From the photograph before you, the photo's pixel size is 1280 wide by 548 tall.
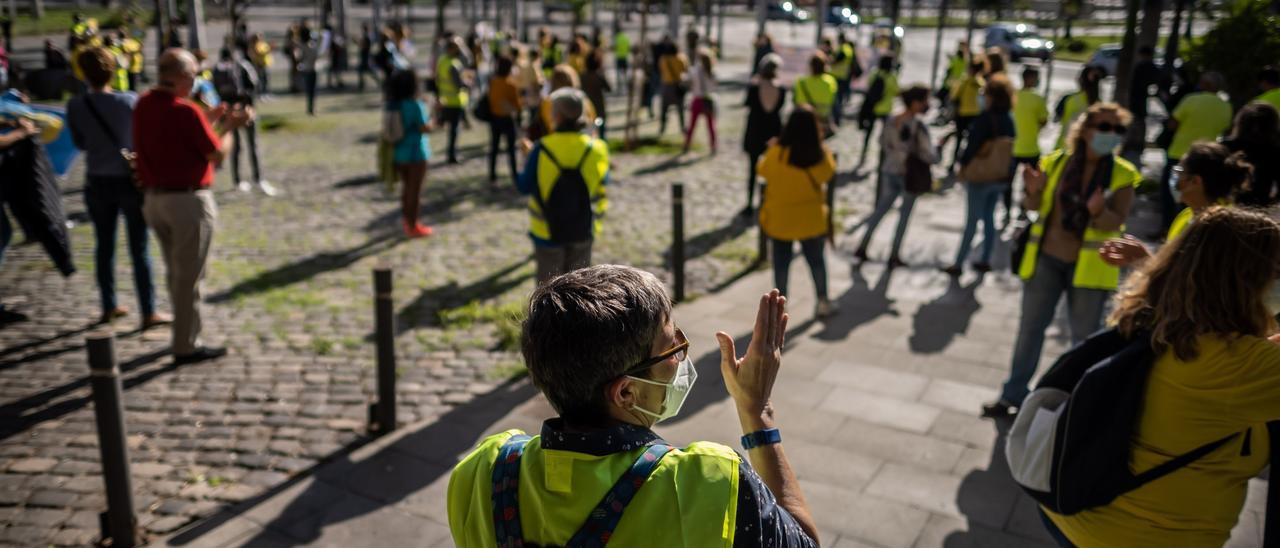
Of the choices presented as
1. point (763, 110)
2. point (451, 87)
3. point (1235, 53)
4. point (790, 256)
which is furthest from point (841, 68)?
point (790, 256)

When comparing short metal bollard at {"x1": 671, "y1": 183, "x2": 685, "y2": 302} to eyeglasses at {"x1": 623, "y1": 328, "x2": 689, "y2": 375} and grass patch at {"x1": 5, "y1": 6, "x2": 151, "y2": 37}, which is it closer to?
eyeglasses at {"x1": 623, "y1": 328, "x2": 689, "y2": 375}

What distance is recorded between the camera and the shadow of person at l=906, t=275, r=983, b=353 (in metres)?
6.96

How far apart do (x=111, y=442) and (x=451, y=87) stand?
31.0 ft

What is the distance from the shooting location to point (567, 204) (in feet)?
20.2

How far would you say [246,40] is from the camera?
73.7ft

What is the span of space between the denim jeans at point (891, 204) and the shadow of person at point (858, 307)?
32 cm

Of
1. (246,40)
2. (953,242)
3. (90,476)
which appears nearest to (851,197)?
(953,242)

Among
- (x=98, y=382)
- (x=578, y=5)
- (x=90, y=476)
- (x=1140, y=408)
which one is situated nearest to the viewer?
(x=1140, y=408)

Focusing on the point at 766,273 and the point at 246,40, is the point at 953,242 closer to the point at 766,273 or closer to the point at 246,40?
the point at 766,273

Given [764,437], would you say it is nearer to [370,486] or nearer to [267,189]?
[370,486]

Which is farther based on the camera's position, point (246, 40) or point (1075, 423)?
point (246, 40)

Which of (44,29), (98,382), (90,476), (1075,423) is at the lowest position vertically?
(90,476)

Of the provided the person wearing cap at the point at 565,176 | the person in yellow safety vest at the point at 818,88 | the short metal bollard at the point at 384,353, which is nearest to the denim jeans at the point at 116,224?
the short metal bollard at the point at 384,353

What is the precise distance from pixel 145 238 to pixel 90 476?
2.41 m
